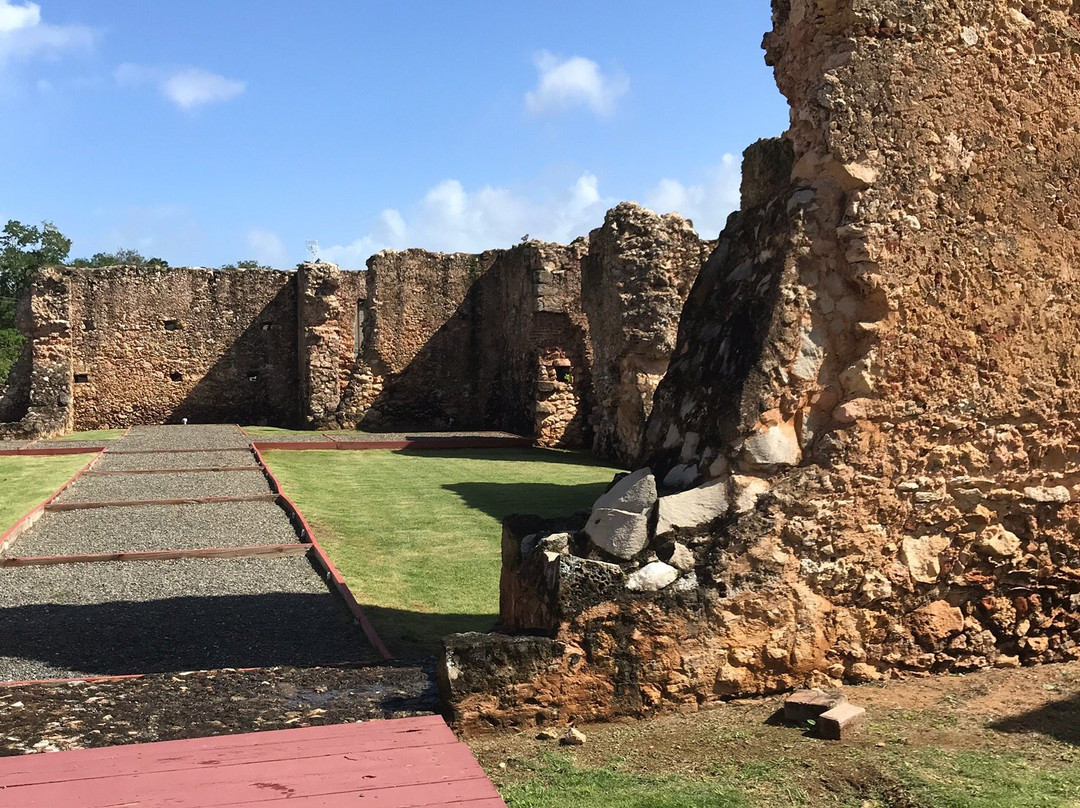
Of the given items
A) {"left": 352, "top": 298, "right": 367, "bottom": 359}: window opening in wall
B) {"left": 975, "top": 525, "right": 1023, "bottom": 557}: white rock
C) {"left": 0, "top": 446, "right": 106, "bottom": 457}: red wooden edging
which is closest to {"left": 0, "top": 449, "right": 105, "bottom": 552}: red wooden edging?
{"left": 0, "top": 446, "right": 106, "bottom": 457}: red wooden edging

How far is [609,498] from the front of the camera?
170 inches

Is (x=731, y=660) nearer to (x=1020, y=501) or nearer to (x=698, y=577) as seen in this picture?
(x=698, y=577)

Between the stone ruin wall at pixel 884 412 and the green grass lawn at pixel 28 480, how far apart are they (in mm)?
7444

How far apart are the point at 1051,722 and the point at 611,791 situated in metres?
1.69

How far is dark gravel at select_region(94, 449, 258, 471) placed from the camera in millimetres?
13912

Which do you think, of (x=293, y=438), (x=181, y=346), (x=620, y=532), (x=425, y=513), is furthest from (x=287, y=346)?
(x=620, y=532)

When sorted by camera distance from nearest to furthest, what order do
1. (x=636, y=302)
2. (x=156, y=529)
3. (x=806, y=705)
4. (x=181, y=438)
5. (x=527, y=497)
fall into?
(x=806, y=705)
(x=156, y=529)
(x=527, y=497)
(x=636, y=302)
(x=181, y=438)

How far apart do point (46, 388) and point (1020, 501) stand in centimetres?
2049

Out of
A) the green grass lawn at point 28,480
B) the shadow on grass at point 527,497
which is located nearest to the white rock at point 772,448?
the shadow on grass at point 527,497

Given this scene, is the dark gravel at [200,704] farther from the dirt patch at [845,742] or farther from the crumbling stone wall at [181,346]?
the crumbling stone wall at [181,346]

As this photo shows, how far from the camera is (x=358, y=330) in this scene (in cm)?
2389

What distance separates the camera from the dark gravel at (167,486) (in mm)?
11289

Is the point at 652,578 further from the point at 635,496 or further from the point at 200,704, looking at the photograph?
the point at 200,704

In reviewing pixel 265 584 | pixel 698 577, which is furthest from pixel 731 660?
pixel 265 584
